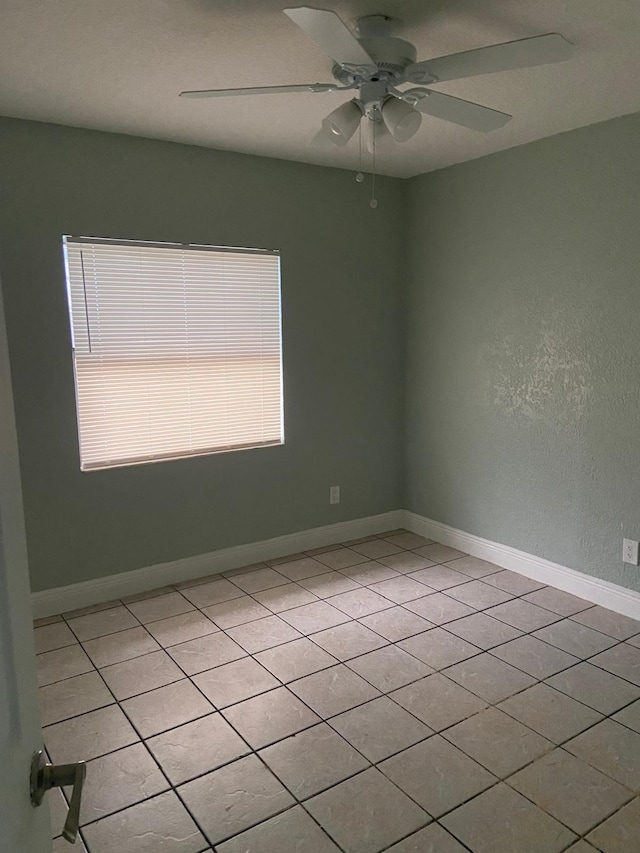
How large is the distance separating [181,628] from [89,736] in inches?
31.3

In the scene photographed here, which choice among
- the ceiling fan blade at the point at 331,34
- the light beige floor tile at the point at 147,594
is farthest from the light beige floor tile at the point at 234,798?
the ceiling fan blade at the point at 331,34

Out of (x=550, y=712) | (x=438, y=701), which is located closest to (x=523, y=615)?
(x=550, y=712)

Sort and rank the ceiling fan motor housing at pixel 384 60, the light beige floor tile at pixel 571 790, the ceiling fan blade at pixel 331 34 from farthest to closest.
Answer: the ceiling fan motor housing at pixel 384 60
the light beige floor tile at pixel 571 790
the ceiling fan blade at pixel 331 34

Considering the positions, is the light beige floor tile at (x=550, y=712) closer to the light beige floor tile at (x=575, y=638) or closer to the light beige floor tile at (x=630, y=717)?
the light beige floor tile at (x=630, y=717)

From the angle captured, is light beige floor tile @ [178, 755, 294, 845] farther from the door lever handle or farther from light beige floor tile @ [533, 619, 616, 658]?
light beige floor tile @ [533, 619, 616, 658]

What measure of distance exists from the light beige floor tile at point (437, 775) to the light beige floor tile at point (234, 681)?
0.64 m

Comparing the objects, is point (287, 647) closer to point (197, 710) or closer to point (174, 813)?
point (197, 710)

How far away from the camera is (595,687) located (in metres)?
2.44

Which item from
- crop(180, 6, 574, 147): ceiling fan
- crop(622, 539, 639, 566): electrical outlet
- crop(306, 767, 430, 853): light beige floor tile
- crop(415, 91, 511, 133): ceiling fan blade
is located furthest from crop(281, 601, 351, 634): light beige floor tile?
crop(415, 91, 511, 133): ceiling fan blade

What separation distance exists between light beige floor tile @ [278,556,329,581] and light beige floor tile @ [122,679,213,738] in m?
1.16

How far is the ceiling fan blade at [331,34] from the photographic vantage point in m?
A: 1.48

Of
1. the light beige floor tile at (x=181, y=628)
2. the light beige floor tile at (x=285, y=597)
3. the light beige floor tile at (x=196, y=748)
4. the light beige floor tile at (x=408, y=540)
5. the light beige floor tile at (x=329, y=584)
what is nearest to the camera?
the light beige floor tile at (x=196, y=748)

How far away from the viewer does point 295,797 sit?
190 cm

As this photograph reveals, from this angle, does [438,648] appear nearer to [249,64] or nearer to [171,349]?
[171,349]
